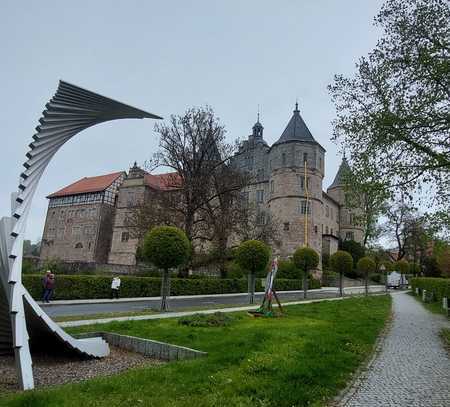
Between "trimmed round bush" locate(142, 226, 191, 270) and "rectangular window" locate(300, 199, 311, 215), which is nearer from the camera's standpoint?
"trimmed round bush" locate(142, 226, 191, 270)

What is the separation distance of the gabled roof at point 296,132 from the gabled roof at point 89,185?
2619 centimetres

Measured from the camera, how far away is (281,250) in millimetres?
53062

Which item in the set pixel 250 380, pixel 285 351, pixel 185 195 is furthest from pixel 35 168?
pixel 185 195

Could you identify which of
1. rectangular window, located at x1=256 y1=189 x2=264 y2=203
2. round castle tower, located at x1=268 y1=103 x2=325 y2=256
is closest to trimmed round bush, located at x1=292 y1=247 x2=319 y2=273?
round castle tower, located at x1=268 y1=103 x2=325 y2=256

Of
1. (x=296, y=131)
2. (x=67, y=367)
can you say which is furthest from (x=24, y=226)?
(x=296, y=131)

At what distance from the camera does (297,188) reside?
177ft

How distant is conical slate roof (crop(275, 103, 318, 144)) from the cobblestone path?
4632 centimetres

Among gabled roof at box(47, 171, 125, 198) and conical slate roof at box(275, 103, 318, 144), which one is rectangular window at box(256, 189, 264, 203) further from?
gabled roof at box(47, 171, 125, 198)

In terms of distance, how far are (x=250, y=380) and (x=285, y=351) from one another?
2.07 m

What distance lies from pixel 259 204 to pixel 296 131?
12836 millimetres

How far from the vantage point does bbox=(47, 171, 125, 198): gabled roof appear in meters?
62.0

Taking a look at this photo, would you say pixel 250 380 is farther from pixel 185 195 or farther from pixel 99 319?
pixel 185 195

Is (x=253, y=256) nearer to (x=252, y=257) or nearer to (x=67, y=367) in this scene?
(x=252, y=257)

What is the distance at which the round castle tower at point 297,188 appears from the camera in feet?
173
